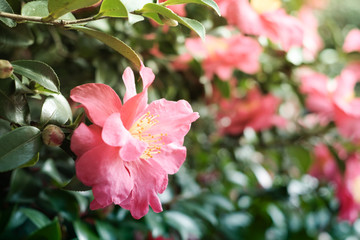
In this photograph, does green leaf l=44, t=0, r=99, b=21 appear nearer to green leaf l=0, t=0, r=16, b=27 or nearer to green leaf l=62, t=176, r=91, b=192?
green leaf l=0, t=0, r=16, b=27

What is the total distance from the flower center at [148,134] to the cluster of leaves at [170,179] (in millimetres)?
73

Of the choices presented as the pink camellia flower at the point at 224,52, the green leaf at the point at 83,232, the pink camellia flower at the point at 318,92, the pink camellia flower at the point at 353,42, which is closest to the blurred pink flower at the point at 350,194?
the pink camellia flower at the point at 318,92

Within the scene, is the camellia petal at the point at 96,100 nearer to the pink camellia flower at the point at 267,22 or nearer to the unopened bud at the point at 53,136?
the unopened bud at the point at 53,136

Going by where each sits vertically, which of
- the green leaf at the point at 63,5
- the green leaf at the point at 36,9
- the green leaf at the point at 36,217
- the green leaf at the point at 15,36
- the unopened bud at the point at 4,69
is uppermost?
the green leaf at the point at 63,5

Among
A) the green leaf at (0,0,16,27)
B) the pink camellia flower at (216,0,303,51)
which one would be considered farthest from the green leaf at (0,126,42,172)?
the pink camellia flower at (216,0,303,51)

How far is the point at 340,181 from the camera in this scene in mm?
1028

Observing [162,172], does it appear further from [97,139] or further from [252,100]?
[252,100]

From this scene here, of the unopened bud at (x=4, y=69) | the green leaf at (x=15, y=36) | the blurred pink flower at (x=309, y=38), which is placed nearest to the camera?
the unopened bud at (x=4, y=69)

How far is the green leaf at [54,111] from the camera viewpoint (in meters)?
0.38

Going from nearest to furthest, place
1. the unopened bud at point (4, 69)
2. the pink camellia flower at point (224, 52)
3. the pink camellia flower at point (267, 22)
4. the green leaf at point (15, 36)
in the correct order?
the unopened bud at point (4, 69)
the green leaf at point (15, 36)
the pink camellia flower at point (267, 22)
the pink camellia flower at point (224, 52)

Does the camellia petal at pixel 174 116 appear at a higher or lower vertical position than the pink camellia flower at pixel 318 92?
higher

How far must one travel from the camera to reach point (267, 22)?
2.21 ft

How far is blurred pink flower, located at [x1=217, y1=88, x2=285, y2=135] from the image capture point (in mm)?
946

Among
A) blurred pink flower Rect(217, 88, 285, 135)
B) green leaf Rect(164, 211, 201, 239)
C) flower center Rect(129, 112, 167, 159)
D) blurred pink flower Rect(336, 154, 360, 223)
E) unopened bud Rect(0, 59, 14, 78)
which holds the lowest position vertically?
blurred pink flower Rect(336, 154, 360, 223)
